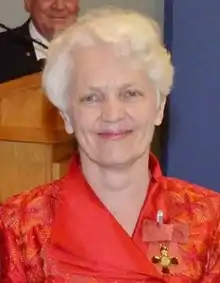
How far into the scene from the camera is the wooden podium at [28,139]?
2.07m

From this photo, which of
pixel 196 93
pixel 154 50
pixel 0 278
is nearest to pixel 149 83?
pixel 154 50

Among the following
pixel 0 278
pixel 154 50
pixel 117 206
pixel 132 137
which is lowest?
pixel 0 278

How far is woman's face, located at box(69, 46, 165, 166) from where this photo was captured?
5.16ft

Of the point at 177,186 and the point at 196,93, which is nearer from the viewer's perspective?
the point at 177,186

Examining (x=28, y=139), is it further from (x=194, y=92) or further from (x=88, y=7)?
(x=88, y=7)

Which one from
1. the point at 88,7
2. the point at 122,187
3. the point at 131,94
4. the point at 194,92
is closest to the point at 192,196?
the point at 122,187

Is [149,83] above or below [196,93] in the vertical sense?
above

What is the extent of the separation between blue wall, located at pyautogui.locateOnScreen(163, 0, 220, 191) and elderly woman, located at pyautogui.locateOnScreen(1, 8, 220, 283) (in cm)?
70

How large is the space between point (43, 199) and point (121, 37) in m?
0.36

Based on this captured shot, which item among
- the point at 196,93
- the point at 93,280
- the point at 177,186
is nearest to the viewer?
the point at 93,280

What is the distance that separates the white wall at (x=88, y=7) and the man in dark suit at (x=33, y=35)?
0.31m

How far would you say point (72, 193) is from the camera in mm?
1650

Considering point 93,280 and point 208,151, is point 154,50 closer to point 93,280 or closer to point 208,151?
point 93,280

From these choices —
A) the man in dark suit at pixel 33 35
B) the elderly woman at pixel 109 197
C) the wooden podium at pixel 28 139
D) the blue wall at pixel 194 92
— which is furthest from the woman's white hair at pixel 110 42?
the man in dark suit at pixel 33 35
